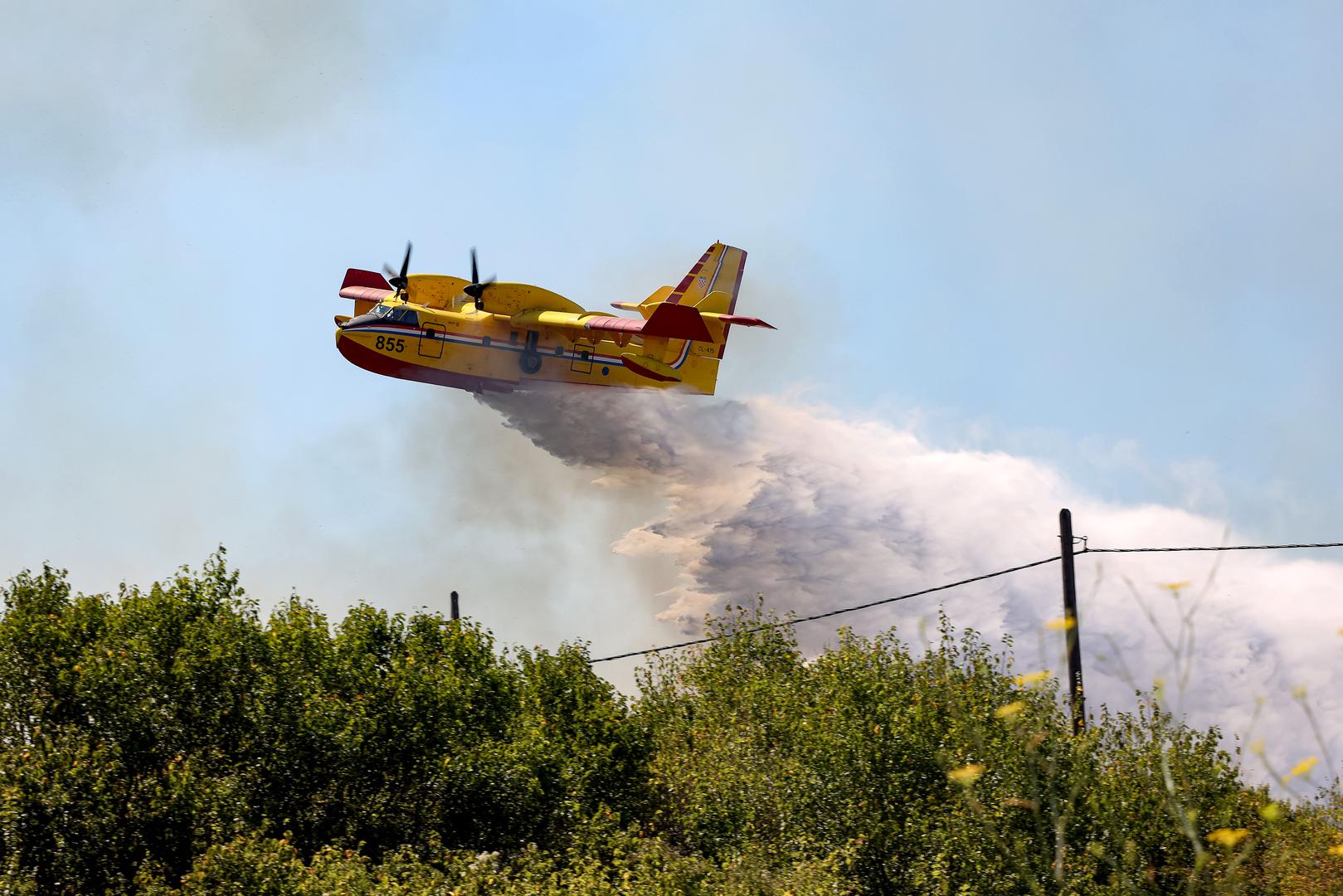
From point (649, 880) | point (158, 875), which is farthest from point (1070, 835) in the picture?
point (158, 875)

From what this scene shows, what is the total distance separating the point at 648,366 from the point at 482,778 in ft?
54.3

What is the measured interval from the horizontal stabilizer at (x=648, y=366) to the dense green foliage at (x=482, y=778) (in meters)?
11.6

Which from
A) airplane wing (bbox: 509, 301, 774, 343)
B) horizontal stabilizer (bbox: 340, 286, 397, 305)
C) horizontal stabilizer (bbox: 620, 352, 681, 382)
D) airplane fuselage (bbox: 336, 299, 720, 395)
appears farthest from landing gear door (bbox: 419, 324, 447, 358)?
horizontal stabilizer (bbox: 340, 286, 397, 305)

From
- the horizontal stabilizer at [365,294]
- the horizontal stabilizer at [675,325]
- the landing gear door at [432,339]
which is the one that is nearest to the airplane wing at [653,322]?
the horizontal stabilizer at [675,325]

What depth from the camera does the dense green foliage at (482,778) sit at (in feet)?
96.0

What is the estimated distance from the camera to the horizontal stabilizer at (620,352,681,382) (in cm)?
4581

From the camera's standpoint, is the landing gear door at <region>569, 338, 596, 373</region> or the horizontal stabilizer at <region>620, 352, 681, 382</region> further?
the horizontal stabilizer at <region>620, 352, 681, 382</region>

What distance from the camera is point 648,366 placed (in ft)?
151

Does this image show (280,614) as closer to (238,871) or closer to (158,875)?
(158,875)

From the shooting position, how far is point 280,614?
3984 centimetres

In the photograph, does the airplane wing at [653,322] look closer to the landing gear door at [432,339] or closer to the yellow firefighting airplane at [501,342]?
the yellow firefighting airplane at [501,342]

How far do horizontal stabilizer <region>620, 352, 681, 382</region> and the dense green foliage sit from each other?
1156 centimetres

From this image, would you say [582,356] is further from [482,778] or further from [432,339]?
[482,778]

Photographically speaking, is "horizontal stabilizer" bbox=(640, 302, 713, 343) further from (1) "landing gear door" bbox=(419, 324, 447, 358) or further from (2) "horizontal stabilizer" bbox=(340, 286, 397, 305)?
(2) "horizontal stabilizer" bbox=(340, 286, 397, 305)
